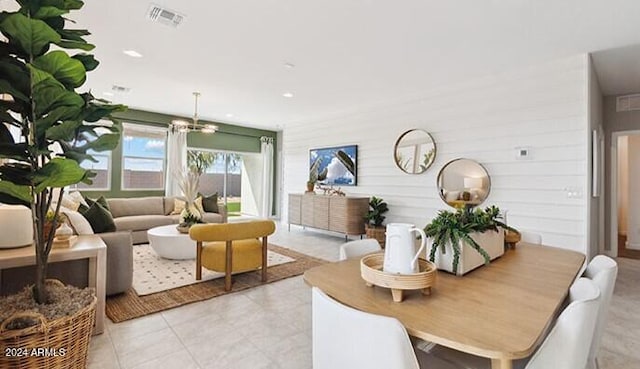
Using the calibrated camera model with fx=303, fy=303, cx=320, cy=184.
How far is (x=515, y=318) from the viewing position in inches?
38.4

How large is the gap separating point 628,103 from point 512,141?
2760mm

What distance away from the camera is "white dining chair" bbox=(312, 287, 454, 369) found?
2.73 feet

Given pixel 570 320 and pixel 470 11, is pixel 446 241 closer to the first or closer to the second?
pixel 570 320

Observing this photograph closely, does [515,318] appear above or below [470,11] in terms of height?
A: below

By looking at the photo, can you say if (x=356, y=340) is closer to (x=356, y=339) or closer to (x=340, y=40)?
(x=356, y=339)

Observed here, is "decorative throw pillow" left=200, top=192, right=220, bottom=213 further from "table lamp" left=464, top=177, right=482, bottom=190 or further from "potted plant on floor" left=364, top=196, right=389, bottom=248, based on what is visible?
"table lamp" left=464, top=177, right=482, bottom=190

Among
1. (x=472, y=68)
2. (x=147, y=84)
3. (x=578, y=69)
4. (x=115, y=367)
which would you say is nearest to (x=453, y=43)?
(x=472, y=68)

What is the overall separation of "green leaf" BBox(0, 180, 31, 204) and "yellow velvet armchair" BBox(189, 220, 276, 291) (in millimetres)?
1834

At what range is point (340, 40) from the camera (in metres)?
3.16

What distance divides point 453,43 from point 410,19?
0.75m

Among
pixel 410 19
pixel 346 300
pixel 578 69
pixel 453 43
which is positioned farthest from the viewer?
pixel 578 69

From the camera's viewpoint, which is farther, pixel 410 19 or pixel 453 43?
pixel 453 43

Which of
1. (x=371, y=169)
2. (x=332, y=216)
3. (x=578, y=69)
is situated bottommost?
(x=332, y=216)

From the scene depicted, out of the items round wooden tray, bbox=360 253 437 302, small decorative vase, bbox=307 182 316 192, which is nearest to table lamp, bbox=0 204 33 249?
round wooden tray, bbox=360 253 437 302
